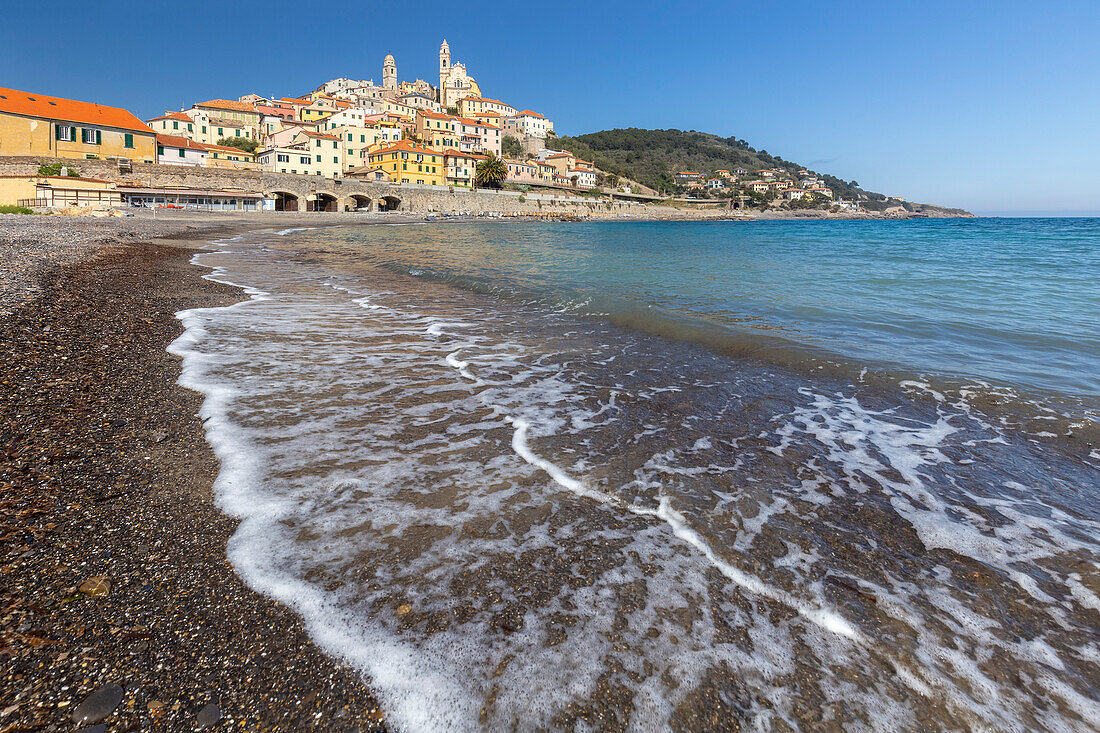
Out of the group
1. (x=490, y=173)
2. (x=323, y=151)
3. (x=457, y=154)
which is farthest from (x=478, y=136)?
(x=323, y=151)

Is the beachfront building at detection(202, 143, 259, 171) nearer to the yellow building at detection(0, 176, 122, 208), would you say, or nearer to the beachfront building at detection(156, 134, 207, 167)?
the beachfront building at detection(156, 134, 207, 167)

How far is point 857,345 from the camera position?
8445 mm

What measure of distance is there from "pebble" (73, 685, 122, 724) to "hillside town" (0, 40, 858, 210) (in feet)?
161

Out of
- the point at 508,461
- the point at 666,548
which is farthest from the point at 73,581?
the point at 666,548

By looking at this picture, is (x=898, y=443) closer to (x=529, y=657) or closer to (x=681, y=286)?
(x=529, y=657)

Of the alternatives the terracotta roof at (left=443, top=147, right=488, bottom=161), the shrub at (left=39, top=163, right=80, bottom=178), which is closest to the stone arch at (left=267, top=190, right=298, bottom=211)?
the shrub at (left=39, top=163, right=80, bottom=178)

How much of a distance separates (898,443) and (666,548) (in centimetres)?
321

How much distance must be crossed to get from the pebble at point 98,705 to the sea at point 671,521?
684 mm

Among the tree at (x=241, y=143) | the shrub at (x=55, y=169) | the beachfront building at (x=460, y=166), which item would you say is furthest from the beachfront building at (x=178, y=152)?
the beachfront building at (x=460, y=166)

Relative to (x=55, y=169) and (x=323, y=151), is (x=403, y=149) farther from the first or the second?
(x=55, y=169)

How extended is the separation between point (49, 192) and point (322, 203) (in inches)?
1449

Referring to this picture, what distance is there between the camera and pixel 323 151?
252 ft

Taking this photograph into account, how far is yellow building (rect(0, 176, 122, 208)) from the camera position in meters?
34.7

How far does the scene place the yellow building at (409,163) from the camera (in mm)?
78006
